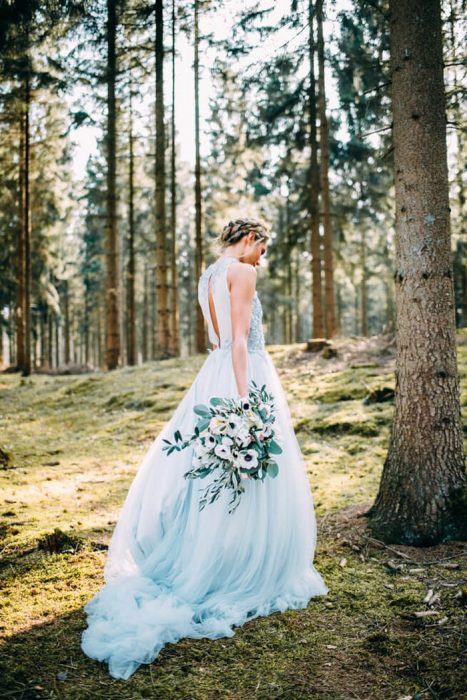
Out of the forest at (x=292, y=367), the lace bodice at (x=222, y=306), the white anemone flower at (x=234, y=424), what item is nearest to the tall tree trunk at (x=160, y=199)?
the forest at (x=292, y=367)

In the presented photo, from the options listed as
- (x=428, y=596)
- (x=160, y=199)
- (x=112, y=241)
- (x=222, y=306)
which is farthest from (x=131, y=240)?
(x=428, y=596)

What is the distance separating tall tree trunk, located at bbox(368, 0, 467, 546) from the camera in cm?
410

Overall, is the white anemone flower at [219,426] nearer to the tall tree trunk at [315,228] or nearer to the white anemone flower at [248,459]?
the white anemone flower at [248,459]

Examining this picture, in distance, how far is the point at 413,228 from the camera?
163 inches

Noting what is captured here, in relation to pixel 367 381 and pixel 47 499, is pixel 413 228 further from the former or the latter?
pixel 367 381

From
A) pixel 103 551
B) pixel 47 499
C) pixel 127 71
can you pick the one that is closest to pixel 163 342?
pixel 127 71

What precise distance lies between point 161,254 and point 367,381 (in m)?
7.70

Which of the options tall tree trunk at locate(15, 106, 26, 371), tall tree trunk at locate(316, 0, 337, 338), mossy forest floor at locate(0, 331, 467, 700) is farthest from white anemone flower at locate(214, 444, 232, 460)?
tall tree trunk at locate(15, 106, 26, 371)

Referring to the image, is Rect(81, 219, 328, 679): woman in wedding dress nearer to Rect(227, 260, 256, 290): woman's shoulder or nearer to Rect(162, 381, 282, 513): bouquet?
Rect(227, 260, 256, 290): woman's shoulder

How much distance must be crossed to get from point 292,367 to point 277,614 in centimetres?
877

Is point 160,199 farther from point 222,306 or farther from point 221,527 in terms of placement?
point 221,527

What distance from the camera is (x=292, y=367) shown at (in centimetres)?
1185

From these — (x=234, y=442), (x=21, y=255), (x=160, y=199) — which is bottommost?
(x=234, y=442)

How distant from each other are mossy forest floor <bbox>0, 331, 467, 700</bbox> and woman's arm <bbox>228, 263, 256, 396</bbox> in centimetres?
157
